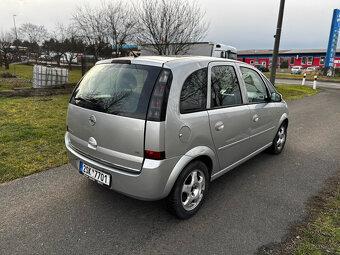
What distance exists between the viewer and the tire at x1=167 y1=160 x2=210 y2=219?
253 cm

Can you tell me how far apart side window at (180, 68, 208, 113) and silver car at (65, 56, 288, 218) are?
0.03 feet

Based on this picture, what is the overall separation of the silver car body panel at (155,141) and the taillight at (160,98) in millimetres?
47

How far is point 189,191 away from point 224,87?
1337 mm

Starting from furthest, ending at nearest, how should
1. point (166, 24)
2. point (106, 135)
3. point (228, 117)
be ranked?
point (166, 24) → point (228, 117) → point (106, 135)

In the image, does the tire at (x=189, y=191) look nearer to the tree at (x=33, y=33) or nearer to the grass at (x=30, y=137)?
the grass at (x=30, y=137)

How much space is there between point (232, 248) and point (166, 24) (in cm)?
1054

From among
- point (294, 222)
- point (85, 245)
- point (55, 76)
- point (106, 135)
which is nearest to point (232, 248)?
point (294, 222)

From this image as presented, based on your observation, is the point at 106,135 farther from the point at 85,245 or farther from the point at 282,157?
the point at 282,157

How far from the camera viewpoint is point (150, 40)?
11516mm

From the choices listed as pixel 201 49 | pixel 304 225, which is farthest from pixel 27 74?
pixel 304 225

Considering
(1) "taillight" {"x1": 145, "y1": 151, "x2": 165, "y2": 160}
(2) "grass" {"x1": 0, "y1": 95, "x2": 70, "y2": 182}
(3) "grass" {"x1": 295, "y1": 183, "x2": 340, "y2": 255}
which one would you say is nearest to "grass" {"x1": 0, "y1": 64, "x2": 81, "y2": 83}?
(2) "grass" {"x1": 0, "y1": 95, "x2": 70, "y2": 182}

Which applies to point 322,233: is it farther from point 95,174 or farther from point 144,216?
point 95,174

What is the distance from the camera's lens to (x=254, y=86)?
148 inches

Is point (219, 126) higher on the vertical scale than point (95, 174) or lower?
higher
